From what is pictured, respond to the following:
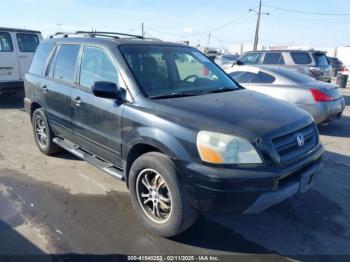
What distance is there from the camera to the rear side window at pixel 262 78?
781 cm

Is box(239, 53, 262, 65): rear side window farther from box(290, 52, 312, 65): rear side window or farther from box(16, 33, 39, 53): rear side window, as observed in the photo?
box(16, 33, 39, 53): rear side window

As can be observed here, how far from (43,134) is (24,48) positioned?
20.1ft

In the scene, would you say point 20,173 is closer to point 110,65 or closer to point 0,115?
point 110,65

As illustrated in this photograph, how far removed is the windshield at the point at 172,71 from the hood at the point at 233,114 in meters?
0.29

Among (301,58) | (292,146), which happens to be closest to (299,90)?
(292,146)

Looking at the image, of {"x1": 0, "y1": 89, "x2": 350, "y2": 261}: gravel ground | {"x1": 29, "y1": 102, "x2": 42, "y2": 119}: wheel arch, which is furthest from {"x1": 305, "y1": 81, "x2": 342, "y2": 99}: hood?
{"x1": 29, "y1": 102, "x2": 42, "y2": 119}: wheel arch

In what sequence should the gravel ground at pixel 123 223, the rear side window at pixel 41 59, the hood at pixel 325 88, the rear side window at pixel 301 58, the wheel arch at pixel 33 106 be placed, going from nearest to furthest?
the gravel ground at pixel 123 223 → the rear side window at pixel 41 59 → the wheel arch at pixel 33 106 → the hood at pixel 325 88 → the rear side window at pixel 301 58

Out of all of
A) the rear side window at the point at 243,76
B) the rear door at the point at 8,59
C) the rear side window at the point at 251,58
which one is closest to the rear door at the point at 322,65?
the rear side window at the point at 251,58

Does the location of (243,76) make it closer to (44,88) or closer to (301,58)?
(44,88)

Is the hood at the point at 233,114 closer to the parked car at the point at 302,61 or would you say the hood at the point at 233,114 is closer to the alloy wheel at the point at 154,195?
the alloy wheel at the point at 154,195

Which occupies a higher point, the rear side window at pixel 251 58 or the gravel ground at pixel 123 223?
the rear side window at pixel 251 58

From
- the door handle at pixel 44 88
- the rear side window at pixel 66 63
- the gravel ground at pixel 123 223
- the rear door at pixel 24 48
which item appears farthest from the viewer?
the rear door at pixel 24 48

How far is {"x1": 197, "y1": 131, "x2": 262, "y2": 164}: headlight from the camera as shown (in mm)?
2873

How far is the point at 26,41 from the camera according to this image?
424 inches
